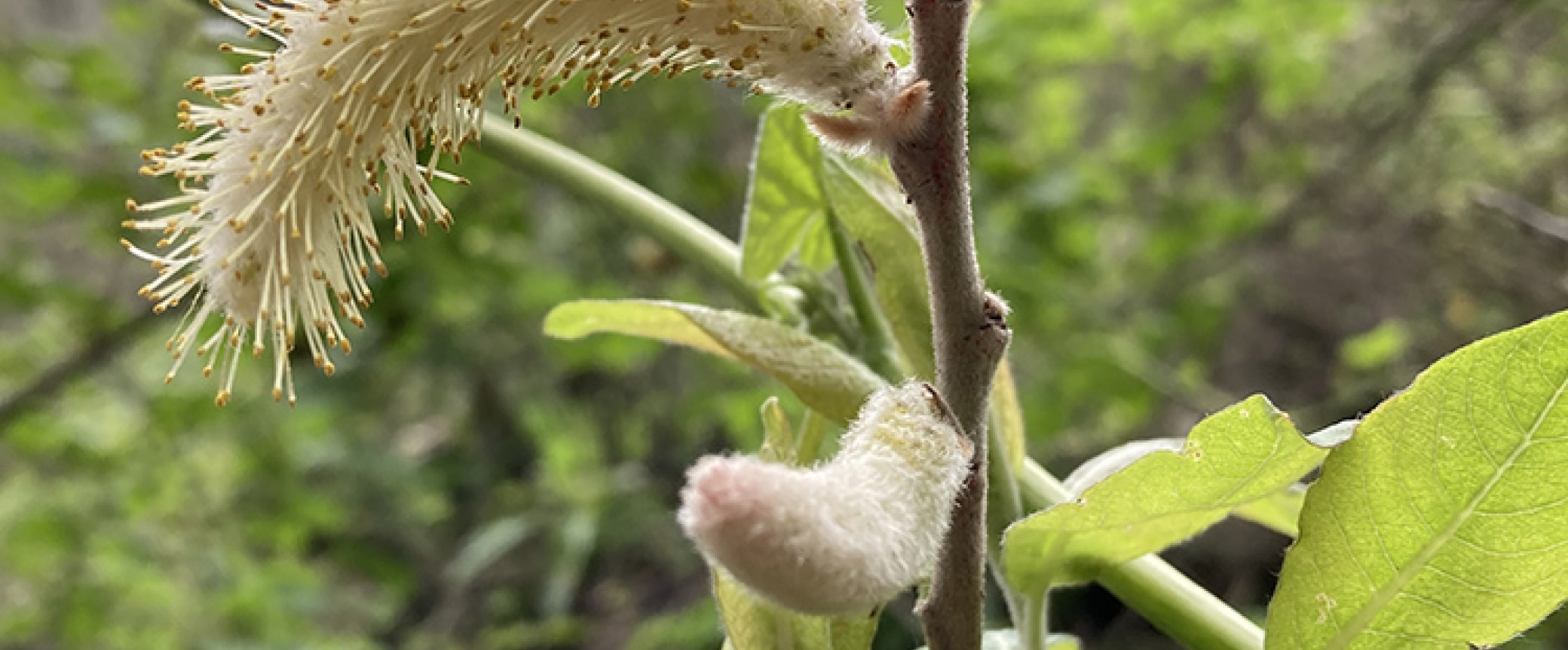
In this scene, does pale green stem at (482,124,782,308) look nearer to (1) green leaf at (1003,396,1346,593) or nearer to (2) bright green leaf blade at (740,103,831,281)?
(2) bright green leaf blade at (740,103,831,281)

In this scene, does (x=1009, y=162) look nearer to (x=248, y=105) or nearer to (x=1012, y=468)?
(x=1012, y=468)

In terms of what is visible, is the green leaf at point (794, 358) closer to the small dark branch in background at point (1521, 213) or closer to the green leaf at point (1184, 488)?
the green leaf at point (1184, 488)

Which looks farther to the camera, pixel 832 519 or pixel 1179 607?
pixel 1179 607

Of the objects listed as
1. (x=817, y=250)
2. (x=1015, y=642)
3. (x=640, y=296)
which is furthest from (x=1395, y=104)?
(x=1015, y=642)

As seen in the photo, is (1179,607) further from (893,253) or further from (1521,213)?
(1521,213)

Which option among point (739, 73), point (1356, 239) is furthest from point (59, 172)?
point (1356, 239)
